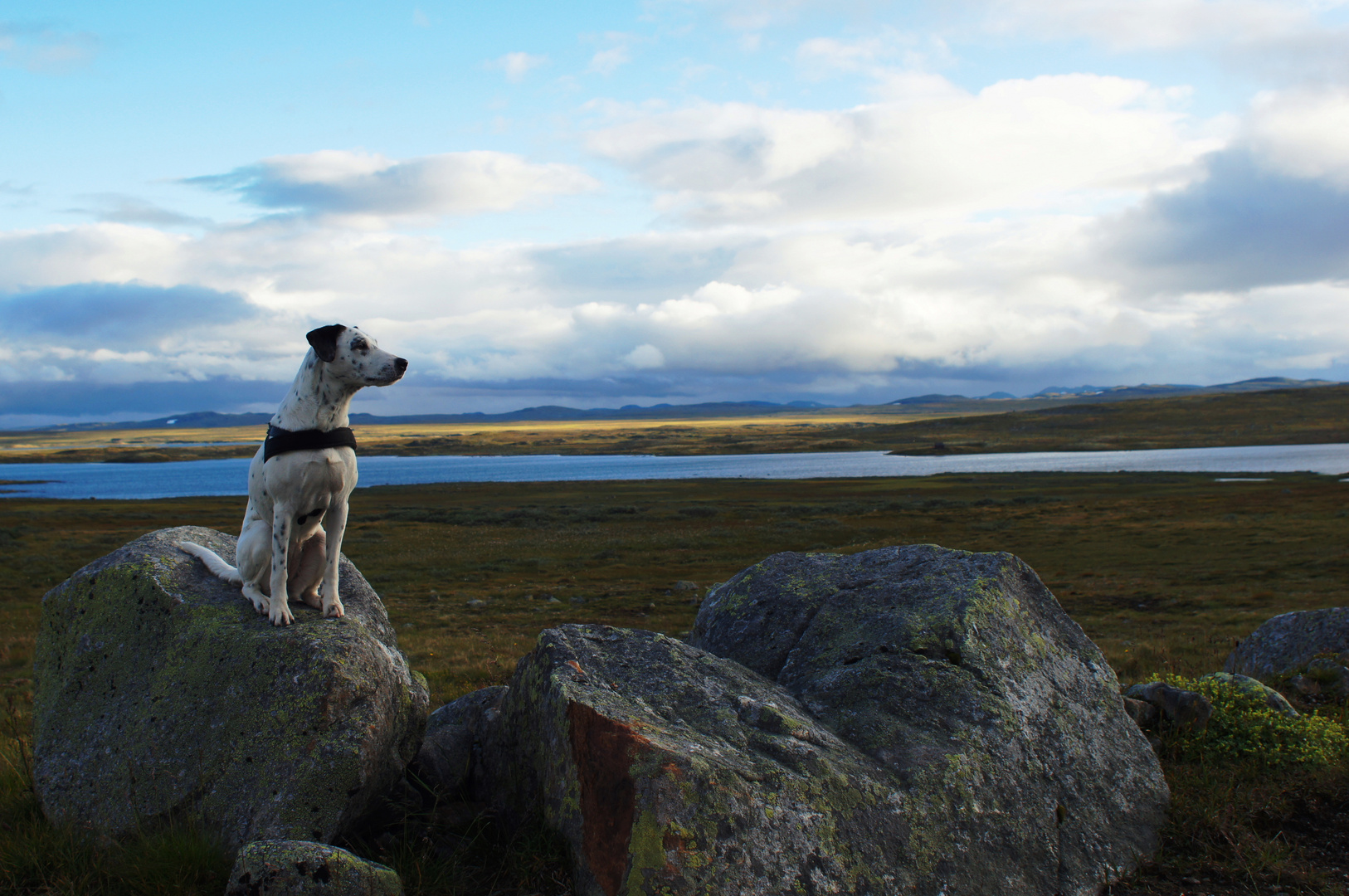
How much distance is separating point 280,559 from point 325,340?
1.80 metres

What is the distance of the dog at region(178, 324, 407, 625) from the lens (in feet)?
19.7

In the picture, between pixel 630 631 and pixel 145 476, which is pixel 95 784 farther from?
pixel 145 476

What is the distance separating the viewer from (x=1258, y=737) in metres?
7.64

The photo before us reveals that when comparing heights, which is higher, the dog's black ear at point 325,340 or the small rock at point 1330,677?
the dog's black ear at point 325,340

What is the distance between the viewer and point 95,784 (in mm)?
5859

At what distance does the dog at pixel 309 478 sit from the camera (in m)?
6.02

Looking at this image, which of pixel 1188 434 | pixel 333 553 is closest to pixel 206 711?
pixel 333 553

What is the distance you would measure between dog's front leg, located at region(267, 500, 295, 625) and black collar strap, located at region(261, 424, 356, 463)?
1.42 ft

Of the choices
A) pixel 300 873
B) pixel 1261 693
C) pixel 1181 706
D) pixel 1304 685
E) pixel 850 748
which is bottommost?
pixel 1304 685

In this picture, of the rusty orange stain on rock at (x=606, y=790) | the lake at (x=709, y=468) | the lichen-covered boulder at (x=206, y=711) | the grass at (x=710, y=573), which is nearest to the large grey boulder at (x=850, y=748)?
the rusty orange stain on rock at (x=606, y=790)

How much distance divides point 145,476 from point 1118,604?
170890 millimetres

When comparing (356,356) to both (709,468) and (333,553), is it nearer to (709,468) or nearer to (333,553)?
(333,553)

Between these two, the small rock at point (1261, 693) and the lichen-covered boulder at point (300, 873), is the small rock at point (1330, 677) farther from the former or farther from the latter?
the lichen-covered boulder at point (300, 873)

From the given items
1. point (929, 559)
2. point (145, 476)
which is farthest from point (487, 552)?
point (145, 476)
